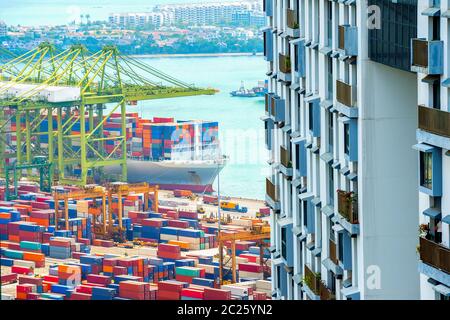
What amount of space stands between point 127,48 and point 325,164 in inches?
1247

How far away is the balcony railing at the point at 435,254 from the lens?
3178mm

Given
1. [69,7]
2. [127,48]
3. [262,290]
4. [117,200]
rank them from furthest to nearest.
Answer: [69,7]
[127,48]
[117,200]
[262,290]

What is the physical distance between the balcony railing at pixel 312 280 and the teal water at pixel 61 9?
33068 millimetres

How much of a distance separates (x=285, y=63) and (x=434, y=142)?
1989 mm

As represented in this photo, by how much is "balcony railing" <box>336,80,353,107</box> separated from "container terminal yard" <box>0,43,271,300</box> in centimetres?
889

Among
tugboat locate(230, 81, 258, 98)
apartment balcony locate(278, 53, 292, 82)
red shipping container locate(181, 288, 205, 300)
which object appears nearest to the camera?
apartment balcony locate(278, 53, 292, 82)

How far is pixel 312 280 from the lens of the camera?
15.7 ft

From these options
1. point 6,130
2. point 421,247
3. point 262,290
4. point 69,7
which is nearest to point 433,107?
point 421,247

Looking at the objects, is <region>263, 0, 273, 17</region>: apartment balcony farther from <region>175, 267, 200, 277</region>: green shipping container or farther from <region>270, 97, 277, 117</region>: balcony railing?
<region>175, 267, 200, 277</region>: green shipping container

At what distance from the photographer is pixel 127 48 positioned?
36.0 m

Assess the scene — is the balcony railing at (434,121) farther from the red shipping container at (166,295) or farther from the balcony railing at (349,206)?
the red shipping container at (166,295)

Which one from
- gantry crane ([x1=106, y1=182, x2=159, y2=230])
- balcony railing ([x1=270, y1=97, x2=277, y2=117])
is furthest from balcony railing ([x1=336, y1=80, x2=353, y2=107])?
gantry crane ([x1=106, y1=182, x2=159, y2=230])

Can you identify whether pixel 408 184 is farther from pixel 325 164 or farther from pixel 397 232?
pixel 325 164

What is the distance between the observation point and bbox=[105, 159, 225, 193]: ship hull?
89.6 feet
